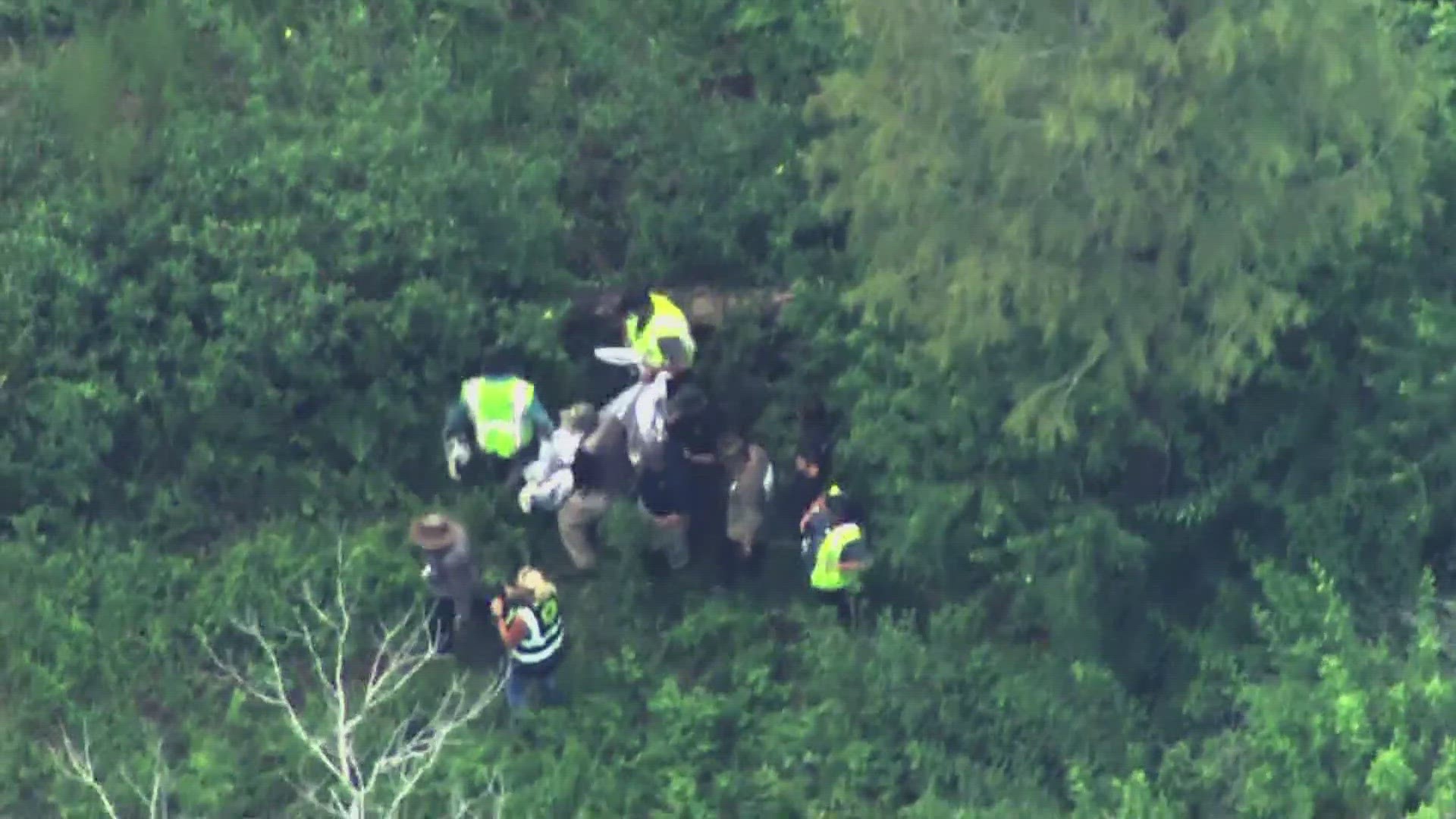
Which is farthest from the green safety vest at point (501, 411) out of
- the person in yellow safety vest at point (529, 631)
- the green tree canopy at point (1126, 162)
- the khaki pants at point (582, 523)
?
the green tree canopy at point (1126, 162)

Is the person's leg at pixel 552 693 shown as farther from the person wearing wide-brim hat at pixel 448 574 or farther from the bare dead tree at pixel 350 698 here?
the person wearing wide-brim hat at pixel 448 574

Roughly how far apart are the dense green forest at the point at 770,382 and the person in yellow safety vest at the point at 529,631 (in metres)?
0.27

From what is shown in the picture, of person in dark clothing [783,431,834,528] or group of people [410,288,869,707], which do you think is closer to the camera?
group of people [410,288,869,707]

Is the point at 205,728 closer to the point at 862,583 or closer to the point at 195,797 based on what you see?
the point at 195,797

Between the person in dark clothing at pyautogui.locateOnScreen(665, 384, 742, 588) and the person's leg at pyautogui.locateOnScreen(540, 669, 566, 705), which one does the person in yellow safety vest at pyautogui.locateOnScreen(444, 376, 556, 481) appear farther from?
the person's leg at pyautogui.locateOnScreen(540, 669, 566, 705)

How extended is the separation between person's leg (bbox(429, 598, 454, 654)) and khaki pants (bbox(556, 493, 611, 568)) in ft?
2.62

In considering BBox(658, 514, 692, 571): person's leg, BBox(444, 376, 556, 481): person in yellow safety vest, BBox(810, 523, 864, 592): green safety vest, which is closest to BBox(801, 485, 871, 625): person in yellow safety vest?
BBox(810, 523, 864, 592): green safety vest

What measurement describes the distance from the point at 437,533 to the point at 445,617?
62cm

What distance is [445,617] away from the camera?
458 inches

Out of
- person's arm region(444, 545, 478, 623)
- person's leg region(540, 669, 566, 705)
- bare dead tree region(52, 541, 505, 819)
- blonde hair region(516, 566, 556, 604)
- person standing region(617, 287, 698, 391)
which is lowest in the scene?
bare dead tree region(52, 541, 505, 819)

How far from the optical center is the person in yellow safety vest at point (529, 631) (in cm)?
1095

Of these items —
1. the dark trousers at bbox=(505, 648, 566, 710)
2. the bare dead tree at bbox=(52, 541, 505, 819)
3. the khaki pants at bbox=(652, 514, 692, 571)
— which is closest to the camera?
the bare dead tree at bbox=(52, 541, 505, 819)

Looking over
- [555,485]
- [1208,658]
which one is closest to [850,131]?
[555,485]

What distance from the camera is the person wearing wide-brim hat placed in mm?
11250
